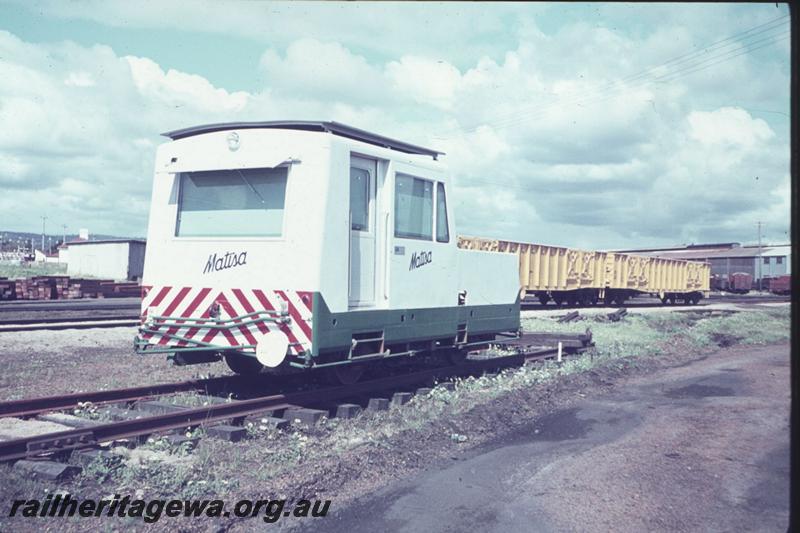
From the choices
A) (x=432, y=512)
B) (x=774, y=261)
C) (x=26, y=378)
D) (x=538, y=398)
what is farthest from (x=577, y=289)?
(x=432, y=512)

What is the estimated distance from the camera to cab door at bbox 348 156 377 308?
793 centimetres

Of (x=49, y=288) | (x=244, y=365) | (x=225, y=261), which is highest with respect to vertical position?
(x=225, y=261)

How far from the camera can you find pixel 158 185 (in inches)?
330

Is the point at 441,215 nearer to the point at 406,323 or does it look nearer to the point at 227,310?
the point at 406,323

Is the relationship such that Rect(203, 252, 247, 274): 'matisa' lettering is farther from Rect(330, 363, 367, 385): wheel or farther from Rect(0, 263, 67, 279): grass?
Rect(0, 263, 67, 279): grass

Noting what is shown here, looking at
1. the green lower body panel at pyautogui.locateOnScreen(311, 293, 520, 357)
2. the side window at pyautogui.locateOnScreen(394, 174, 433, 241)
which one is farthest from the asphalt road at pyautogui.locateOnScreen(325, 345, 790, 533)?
the side window at pyautogui.locateOnScreen(394, 174, 433, 241)

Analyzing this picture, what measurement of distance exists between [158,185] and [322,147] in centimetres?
240

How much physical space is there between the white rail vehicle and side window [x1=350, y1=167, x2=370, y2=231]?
0.05ft

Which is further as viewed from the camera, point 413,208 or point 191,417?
point 413,208

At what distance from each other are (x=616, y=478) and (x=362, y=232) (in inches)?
153

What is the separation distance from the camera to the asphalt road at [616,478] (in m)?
4.86
